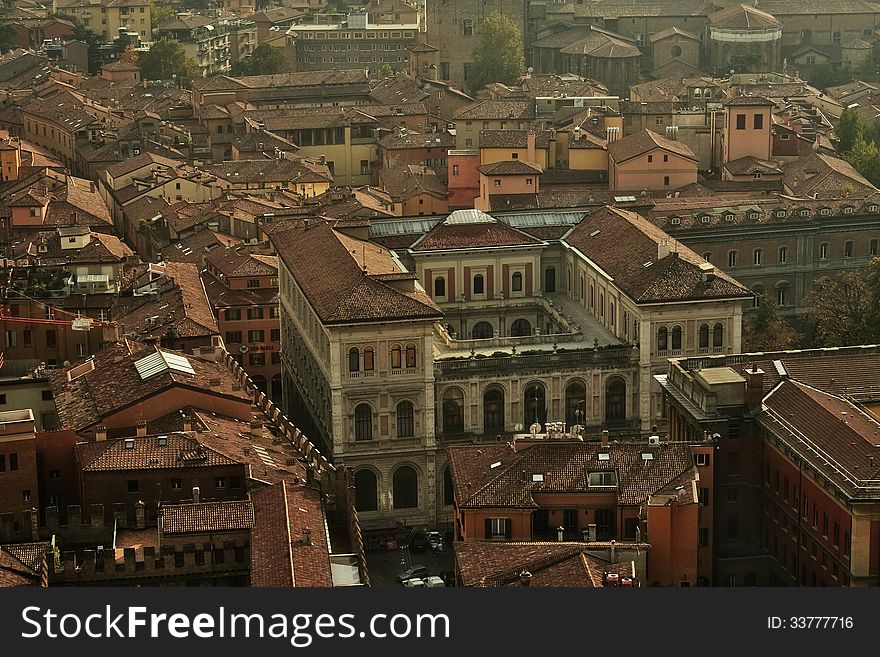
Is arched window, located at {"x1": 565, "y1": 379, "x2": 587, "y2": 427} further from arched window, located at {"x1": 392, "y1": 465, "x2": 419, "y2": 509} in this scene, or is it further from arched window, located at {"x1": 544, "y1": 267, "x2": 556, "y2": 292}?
arched window, located at {"x1": 544, "y1": 267, "x2": 556, "y2": 292}

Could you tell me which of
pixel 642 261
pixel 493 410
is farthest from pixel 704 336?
pixel 493 410

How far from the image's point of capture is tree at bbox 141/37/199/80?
539ft

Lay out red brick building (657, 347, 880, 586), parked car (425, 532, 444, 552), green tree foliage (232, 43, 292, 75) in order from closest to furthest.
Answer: red brick building (657, 347, 880, 586) < parked car (425, 532, 444, 552) < green tree foliage (232, 43, 292, 75)

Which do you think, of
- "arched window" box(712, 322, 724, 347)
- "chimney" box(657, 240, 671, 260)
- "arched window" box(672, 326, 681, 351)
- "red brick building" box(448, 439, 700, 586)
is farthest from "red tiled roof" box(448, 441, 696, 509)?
"chimney" box(657, 240, 671, 260)

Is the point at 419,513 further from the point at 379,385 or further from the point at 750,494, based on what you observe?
the point at 750,494

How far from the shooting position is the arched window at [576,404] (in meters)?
74.2

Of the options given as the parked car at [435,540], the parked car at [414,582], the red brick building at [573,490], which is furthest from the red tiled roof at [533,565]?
the parked car at [435,540]

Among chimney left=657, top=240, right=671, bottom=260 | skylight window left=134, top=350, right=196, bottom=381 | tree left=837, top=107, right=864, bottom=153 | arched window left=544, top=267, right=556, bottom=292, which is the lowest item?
tree left=837, top=107, right=864, bottom=153

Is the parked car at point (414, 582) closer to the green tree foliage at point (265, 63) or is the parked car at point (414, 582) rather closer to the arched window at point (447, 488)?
the arched window at point (447, 488)

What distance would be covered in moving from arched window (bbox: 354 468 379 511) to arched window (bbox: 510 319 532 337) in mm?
13049

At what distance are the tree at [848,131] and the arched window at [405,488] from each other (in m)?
61.2

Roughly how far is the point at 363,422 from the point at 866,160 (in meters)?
56.0

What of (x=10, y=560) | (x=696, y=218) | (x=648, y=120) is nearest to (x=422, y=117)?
(x=648, y=120)

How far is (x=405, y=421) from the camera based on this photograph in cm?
7262
